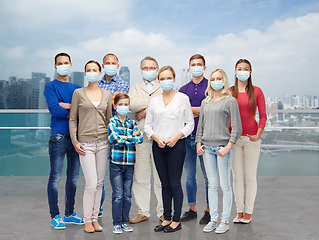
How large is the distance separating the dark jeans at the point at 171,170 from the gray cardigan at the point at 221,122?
0.78ft

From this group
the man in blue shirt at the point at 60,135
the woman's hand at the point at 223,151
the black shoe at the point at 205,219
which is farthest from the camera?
the black shoe at the point at 205,219

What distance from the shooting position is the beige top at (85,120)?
2.09 meters

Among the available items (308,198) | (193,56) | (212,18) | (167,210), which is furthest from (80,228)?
(212,18)

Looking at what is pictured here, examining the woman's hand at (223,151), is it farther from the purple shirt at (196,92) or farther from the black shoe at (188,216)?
the black shoe at (188,216)

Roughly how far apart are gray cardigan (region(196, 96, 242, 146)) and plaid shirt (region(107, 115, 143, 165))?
56 centimetres

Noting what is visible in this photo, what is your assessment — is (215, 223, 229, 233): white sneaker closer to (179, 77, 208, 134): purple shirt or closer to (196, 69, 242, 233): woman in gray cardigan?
(196, 69, 242, 233): woman in gray cardigan

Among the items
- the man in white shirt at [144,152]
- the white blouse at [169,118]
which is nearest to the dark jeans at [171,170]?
the white blouse at [169,118]

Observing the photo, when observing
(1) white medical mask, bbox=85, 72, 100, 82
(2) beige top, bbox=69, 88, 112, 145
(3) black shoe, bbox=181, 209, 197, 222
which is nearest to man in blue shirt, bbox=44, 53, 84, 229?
(2) beige top, bbox=69, 88, 112, 145

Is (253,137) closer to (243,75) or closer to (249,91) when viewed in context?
(249,91)

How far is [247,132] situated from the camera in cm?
222

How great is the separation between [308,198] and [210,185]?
169 centimetres

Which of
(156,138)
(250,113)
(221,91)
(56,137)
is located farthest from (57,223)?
(250,113)

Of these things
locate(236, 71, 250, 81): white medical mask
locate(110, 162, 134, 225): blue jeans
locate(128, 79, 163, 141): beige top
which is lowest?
locate(110, 162, 134, 225): blue jeans

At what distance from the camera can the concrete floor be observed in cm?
204
